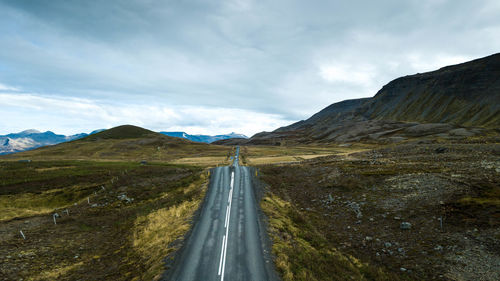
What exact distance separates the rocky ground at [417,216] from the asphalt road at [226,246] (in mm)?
6735

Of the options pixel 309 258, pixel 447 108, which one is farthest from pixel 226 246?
pixel 447 108

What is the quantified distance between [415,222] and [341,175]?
15506mm

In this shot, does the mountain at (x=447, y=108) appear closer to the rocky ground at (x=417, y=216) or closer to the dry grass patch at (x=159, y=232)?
the rocky ground at (x=417, y=216)

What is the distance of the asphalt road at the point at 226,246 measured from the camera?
13367 mm

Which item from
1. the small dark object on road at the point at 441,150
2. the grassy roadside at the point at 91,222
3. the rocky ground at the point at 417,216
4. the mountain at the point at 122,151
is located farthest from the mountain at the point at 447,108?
the grassy roadside at the point at 91,222

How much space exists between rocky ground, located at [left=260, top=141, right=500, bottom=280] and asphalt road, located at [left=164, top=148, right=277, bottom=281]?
6.73 metres

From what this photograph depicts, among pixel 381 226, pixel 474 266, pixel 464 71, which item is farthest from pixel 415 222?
pixel 464 71

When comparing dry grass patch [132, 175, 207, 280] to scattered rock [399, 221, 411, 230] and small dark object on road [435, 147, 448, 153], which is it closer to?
scattered rock [399, 221, 411, 230]

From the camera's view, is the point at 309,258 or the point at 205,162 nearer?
the point at 309,258

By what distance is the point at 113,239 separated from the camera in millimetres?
21109

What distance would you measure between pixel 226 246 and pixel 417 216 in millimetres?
17587

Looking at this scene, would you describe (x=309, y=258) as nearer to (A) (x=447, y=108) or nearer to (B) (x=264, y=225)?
(B) (x=264, y=225)

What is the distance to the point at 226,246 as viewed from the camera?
1670 cm

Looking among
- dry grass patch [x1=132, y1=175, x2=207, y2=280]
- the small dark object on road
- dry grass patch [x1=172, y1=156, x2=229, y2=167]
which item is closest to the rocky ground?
the small dark object on road
